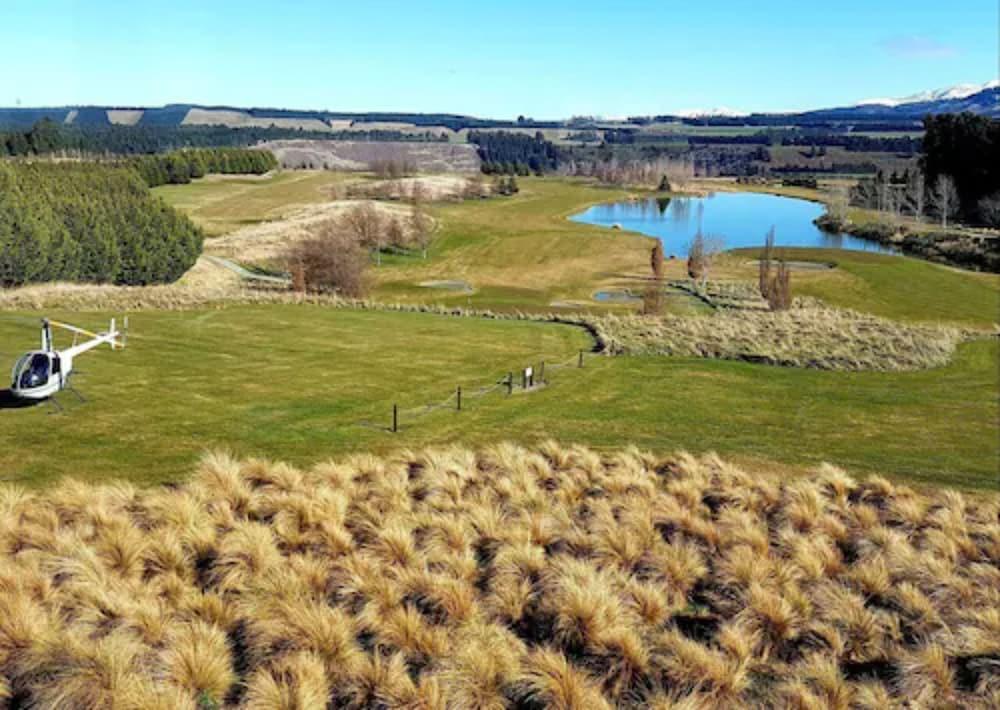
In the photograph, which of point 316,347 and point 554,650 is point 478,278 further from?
point 554,650

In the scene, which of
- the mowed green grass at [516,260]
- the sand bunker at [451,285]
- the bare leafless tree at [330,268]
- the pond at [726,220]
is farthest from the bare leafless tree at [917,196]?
the bare leafless tree at [330,268]

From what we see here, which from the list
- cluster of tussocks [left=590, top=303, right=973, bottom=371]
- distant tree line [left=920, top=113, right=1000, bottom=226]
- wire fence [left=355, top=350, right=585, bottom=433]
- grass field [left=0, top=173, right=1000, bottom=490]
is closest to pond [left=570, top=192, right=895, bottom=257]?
distant tree line [left=920, top=113, right=1000, bottom=226]

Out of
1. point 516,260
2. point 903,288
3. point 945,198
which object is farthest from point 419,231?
point 945,198

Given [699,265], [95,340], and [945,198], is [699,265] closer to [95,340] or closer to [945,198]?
[945,198]

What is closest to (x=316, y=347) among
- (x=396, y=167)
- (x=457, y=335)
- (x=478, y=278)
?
(x=457, y=335)

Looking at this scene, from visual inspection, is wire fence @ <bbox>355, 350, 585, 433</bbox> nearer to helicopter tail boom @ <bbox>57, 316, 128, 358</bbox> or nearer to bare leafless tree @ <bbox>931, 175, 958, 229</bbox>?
helicopter tail boom @ <bbox>57, 316, 128, 358</bbox>

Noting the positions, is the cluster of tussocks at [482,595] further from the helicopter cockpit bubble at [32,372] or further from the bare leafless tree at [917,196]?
the bare leafless tree at [917,196]
